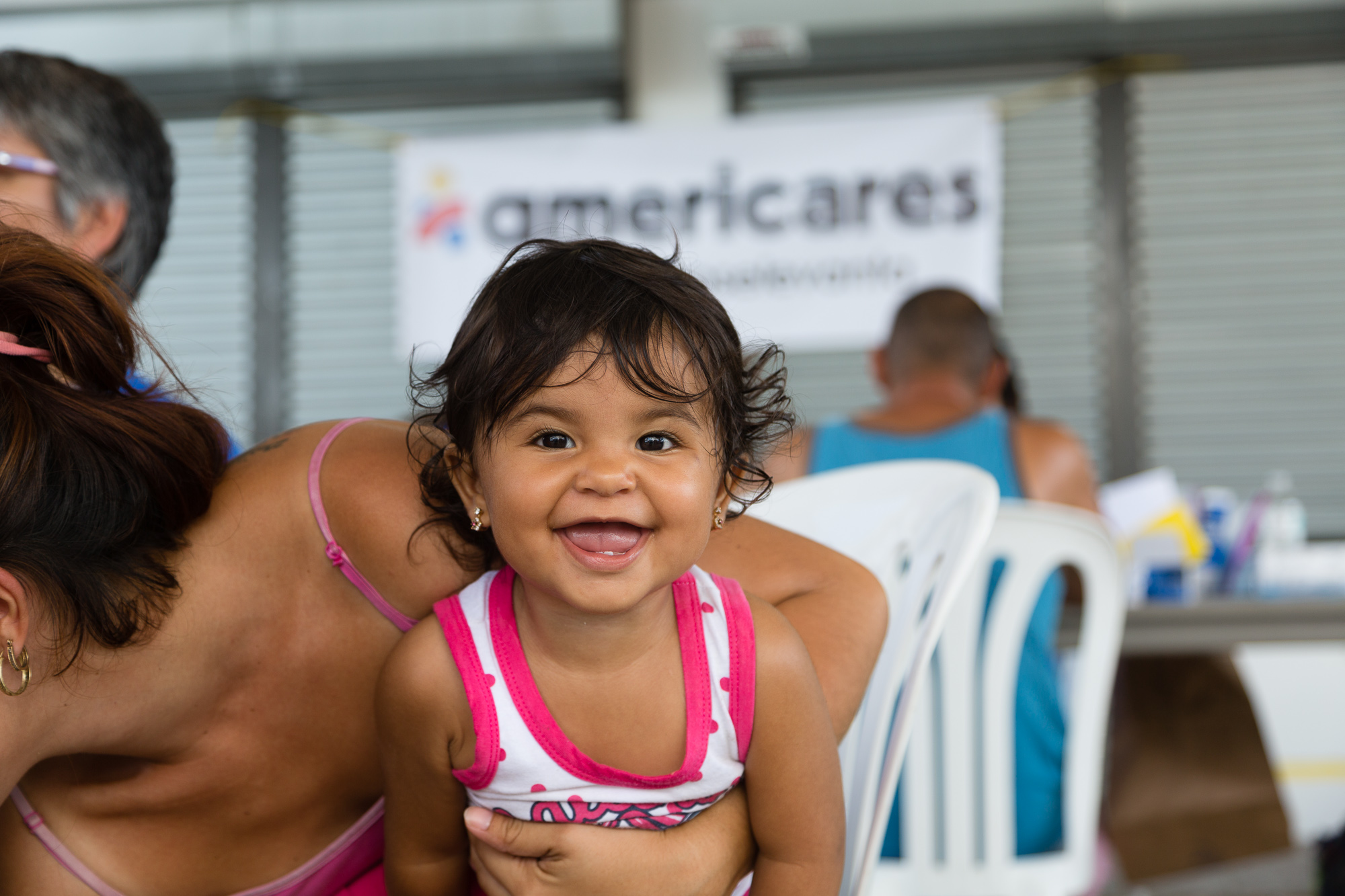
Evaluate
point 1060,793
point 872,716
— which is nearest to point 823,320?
point 1060,793

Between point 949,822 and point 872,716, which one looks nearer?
point 872,716

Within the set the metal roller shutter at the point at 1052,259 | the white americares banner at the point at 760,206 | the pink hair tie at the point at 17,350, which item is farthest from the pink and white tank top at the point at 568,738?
the metal roller shutter at the point at 1052,259

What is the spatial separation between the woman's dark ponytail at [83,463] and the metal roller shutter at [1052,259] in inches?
134

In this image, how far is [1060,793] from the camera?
1.89 m

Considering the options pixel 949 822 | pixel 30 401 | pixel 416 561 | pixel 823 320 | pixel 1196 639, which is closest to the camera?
pixel 30 401

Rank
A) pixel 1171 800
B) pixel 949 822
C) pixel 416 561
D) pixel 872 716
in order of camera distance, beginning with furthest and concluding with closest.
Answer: pixel 1171 800 → pixel 949 822 → pixel 872 716 → pixel 416 561

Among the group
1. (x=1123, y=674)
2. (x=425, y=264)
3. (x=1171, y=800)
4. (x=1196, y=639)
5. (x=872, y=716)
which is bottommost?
(x=1171, y=800)

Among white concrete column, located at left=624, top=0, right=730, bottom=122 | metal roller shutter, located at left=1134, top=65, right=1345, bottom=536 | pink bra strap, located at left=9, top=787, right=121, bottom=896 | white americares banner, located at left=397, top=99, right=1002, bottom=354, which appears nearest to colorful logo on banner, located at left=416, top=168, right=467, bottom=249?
white americares banner, located at left=397, top=99, right=1002, bottom=354

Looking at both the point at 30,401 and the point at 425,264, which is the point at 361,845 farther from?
the point at 425,264

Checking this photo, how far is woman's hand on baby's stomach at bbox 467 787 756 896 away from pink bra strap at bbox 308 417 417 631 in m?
0.17

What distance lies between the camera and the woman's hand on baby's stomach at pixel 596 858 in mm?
876

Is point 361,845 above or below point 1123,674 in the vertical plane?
above

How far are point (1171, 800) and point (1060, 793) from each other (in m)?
0.76

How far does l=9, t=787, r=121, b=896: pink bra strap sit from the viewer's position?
0.92 meters
